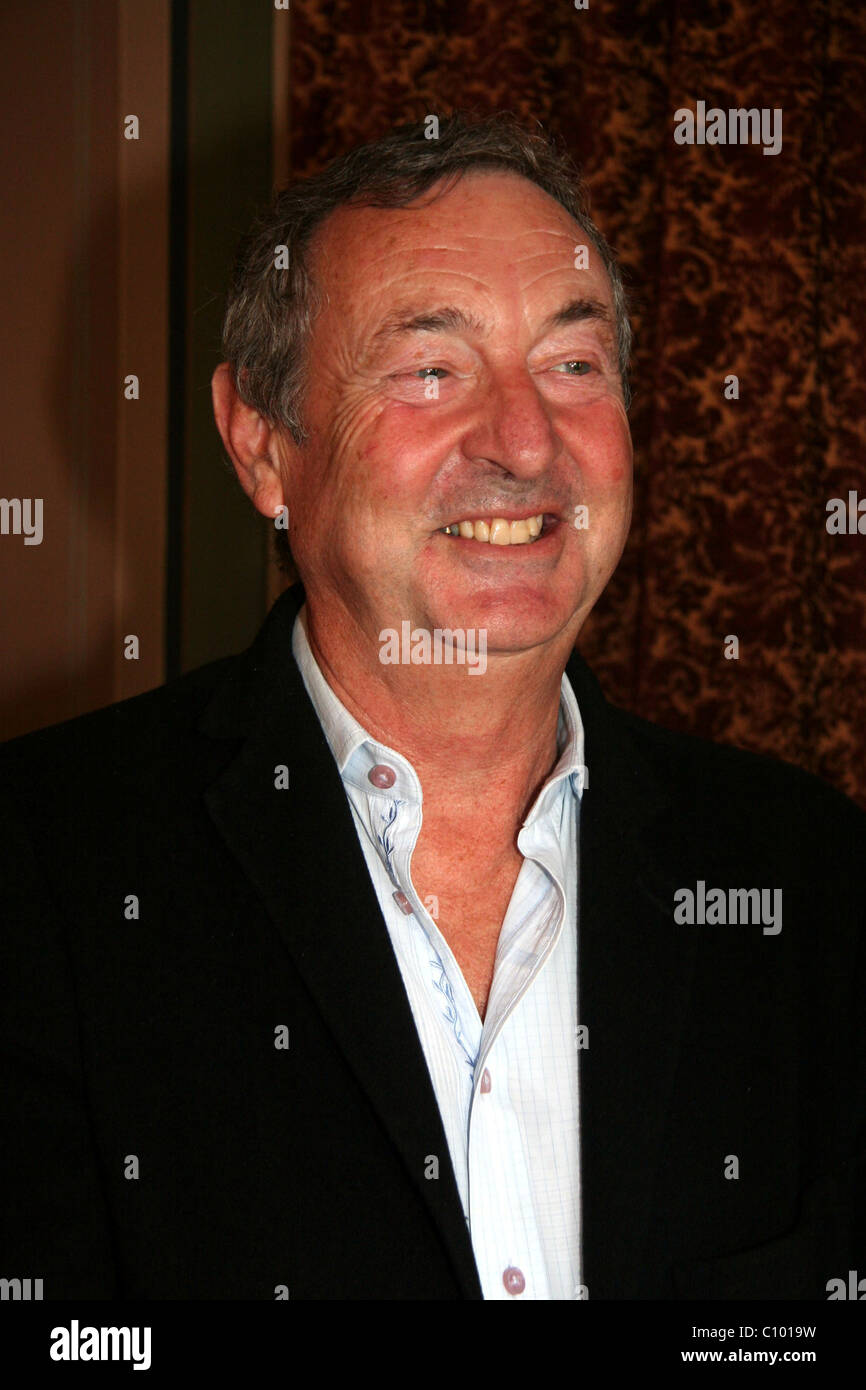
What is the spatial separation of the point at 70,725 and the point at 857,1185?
0.82 m

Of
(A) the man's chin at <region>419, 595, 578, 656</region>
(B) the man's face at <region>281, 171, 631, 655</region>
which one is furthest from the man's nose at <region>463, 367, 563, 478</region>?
(A) the man's chin at <region>419, 595, 578, 656</region>

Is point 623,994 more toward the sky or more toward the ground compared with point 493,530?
more toward the ground

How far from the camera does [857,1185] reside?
4.28 feet

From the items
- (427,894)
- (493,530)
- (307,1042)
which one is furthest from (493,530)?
(307,1042)

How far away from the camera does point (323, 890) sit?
120 centimetres

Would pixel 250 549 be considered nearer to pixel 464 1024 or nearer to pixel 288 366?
pixel 288 366

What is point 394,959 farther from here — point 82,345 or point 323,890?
point 82,345

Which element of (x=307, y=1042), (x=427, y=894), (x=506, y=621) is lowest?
(x=307, y=1042)

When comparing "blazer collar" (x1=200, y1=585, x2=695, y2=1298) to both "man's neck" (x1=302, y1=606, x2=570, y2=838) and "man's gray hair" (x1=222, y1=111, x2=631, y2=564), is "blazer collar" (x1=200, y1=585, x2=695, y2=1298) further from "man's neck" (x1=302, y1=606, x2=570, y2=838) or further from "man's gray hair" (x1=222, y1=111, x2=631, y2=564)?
"man's gray hair" (x1=222, y1=111, x2=631, y2=564)

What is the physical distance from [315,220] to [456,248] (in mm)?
165

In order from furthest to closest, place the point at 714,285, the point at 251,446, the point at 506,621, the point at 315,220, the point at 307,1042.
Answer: the point at 714,285
the point at 251,446
the point at 315,220
the point at 506,621
the point at 307,1042

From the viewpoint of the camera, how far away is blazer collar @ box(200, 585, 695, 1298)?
44.4 inches

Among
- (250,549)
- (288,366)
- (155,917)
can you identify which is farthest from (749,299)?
(155,917)

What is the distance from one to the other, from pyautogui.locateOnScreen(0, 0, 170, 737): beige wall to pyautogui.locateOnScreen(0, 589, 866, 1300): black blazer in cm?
80
